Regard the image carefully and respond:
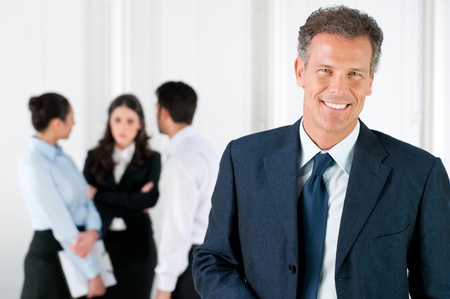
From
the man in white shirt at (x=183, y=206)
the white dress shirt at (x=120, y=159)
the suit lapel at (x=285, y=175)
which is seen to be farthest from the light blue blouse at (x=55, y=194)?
the suit lapel at (x=285, y=175)

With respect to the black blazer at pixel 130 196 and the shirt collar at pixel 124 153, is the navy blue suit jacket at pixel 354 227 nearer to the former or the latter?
the black blazer at pixel 130 196

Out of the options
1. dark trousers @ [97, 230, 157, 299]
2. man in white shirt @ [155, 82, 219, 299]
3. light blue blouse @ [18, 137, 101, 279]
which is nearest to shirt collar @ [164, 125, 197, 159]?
man in white shirt @ [155, 82, 219, 299]

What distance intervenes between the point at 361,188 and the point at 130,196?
104 inches

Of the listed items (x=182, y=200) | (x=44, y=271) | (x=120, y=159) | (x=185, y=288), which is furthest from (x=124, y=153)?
(x=185, y=288)

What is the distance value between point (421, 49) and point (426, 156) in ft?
12.2

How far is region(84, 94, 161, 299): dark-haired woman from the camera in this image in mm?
3799

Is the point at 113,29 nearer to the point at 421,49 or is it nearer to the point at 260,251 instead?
the point at 421,49

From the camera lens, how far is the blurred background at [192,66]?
4.77 metres

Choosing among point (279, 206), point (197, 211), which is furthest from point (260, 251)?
point (197, 211)

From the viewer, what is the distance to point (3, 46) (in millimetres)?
4734

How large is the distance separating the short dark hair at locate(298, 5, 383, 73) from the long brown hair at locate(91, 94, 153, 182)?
106 inches

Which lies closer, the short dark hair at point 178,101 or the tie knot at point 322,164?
the tie knot at point 322,164

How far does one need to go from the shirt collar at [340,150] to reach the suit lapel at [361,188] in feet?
0.07

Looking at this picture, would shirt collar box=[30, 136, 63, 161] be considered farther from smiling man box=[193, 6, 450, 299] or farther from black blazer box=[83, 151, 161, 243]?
smiling man box=[193, 6, 450, 299]
